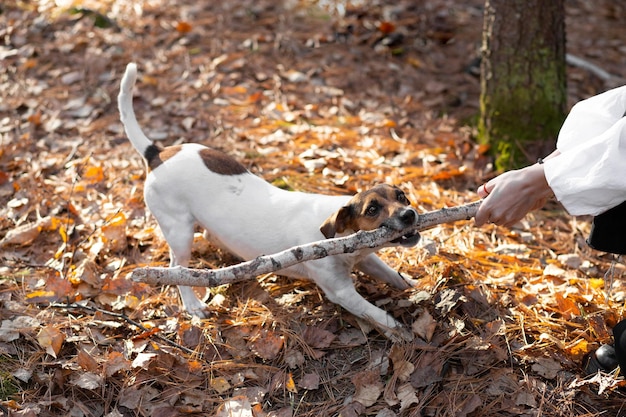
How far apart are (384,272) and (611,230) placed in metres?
1.29

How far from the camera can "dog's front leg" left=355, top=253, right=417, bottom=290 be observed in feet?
12.3

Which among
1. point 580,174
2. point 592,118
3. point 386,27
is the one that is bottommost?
point 386,27

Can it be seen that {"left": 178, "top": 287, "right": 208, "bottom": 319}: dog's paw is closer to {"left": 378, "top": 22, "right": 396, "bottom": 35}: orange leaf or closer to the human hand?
the human hand

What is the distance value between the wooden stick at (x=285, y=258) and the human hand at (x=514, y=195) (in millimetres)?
138

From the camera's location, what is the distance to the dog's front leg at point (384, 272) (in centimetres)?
374

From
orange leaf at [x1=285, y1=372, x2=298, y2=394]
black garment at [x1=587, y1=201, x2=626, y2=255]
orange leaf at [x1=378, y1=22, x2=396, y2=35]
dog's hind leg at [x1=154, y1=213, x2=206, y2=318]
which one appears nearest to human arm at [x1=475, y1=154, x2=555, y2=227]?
black garment at [x1=587, y1=201, x2=626, y2=255]

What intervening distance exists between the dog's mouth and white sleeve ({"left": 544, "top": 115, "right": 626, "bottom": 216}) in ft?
2.42

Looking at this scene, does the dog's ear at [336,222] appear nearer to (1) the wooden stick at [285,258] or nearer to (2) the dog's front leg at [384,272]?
(1) the wooden stick at [285,258]

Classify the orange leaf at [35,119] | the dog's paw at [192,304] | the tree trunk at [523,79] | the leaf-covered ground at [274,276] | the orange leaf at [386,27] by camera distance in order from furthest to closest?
the orange leaf at [386,27]
the orange leaf at [35,119]
the tree trunk at [523,79]
the dog's paw at [192,304]
the leaf-covered ground at [274,276]

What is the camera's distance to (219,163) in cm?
387

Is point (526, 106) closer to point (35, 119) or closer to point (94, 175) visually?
point (94, 175)

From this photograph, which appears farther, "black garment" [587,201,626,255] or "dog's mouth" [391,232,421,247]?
"dog's mouth" [391,232,421,247]

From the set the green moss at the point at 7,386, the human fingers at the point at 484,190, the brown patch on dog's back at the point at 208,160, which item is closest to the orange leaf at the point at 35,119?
the brown patch on dog's back at the point at 208,160

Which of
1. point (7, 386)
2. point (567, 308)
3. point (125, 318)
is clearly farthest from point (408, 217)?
point (7, 386)
